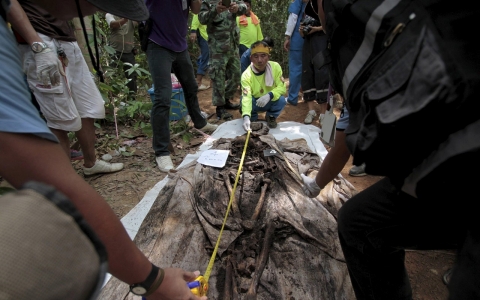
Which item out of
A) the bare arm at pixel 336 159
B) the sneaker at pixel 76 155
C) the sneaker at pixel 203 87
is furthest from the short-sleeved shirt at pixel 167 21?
the sneaker at pixel 203 87

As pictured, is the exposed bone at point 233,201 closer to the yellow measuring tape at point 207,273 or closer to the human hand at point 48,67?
the yellow measuring tape at point 207,273

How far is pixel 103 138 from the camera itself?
4016 mm

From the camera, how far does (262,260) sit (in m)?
1.78

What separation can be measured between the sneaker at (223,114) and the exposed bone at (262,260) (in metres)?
3.20

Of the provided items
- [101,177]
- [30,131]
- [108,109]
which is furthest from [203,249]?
[108,109]

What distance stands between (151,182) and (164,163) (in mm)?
280

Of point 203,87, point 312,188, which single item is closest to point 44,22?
point 312,188

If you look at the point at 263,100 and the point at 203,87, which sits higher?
the point at 263,100

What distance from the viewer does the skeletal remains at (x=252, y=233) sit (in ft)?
5.46

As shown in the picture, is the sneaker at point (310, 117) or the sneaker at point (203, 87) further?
the sneaker at point (203, 87)

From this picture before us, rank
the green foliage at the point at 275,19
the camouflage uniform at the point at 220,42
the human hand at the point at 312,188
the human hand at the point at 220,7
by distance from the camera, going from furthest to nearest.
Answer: the green foliage at the point at 275,19 → the camouflage uniform at the point at 220,42 → the human hand at the point at 220,7 → the human hand at the point at 312,188

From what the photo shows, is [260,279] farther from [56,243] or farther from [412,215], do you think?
[56,243]

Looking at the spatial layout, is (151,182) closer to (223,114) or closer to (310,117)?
(223,114)

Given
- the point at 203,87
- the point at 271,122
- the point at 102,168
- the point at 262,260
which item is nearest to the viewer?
the point at 262,260
